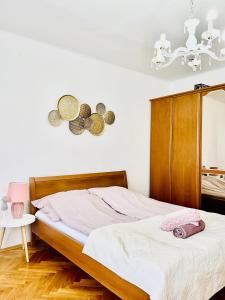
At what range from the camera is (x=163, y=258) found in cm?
152

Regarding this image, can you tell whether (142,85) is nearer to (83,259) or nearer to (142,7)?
(142,7)

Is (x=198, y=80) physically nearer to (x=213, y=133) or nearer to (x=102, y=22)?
(x=213, y=133)

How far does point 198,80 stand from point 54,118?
8.43 feet

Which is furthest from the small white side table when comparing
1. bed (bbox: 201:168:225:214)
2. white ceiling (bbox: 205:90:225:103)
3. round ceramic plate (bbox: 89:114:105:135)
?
white ceiling (bbox: 205:90:225:103)

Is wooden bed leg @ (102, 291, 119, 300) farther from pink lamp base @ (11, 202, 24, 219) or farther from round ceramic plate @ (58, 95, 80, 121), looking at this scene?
round ceramic plate @ (58, 95, 80, 121)

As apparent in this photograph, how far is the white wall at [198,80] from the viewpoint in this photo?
380 centimetres

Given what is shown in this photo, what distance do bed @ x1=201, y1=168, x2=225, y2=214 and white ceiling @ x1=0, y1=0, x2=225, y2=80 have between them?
1747mm

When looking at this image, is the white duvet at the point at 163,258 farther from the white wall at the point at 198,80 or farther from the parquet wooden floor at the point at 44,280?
the white wall at the point at 198,80

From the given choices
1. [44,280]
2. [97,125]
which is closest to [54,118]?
[97,125]

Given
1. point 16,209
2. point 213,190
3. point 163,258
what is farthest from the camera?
point 213,190

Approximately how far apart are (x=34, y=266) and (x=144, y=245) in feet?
4.38

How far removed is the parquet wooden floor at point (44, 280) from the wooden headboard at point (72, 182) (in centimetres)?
69

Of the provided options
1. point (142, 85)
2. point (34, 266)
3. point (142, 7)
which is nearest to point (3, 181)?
point (34, 266)

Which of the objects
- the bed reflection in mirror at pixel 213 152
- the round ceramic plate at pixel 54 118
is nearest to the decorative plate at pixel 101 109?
the round ceramic plate at pixel 54 118
